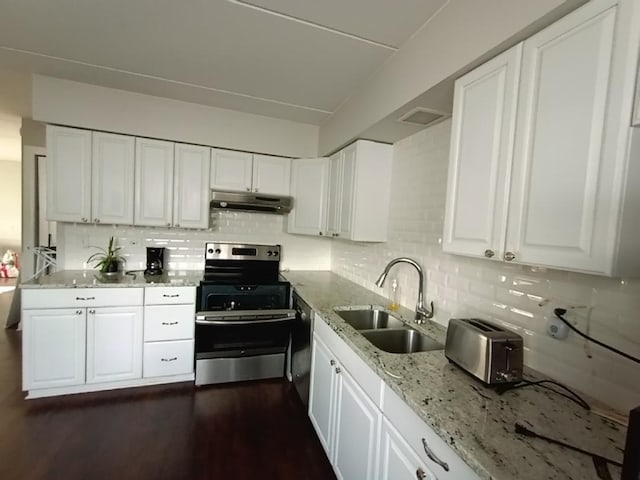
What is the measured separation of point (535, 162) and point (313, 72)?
1670 millimetres

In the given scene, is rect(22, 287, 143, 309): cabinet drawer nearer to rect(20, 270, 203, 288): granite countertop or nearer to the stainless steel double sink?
rect(20, 270, 203, 288): granite countertop

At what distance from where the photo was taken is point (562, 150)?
915 mm

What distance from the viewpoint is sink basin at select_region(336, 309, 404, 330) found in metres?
2.07

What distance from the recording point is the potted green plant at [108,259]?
8.87 ft

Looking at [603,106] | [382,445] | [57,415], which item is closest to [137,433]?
[57,415]

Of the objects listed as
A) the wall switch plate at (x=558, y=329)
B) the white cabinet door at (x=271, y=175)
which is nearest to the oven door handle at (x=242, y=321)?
the white cabinet door at (x=271, y=175)

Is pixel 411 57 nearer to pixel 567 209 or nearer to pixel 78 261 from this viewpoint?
pixel 567 209

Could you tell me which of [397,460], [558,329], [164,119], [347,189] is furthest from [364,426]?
[164,119]

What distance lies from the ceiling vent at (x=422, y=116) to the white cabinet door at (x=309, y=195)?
1.20 m

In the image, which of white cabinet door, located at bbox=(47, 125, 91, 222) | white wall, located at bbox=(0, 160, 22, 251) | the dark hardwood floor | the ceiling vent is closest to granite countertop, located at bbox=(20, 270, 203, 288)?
white cabinet door, located at bbox=(47, 125, 91, 222)

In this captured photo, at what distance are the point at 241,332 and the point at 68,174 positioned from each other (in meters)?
2.03

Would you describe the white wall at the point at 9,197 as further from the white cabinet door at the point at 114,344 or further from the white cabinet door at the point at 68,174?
the white cabinet door at the point at 114,344

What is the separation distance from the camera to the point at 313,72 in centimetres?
212

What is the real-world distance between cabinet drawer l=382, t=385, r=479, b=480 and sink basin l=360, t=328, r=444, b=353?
583 mm
